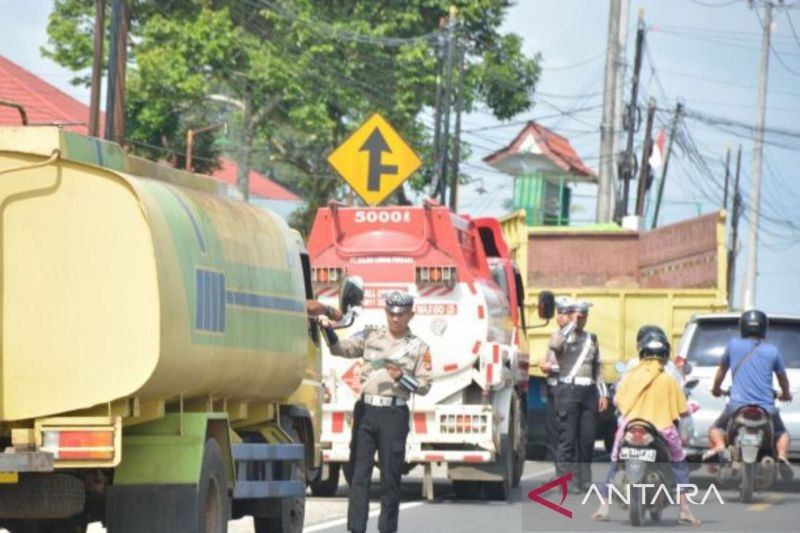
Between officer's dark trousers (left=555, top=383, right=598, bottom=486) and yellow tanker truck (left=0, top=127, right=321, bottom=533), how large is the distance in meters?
8.80

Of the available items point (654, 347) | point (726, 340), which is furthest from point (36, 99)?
point (654, 347)

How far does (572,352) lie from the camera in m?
21.9

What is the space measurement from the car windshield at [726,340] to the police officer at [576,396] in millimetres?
2208

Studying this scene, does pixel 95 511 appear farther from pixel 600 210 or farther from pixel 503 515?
pixel 600 210

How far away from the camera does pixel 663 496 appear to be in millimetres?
17203

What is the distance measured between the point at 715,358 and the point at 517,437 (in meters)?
2.76

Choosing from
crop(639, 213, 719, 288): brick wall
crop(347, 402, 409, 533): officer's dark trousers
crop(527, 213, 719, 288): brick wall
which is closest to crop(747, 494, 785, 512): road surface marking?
crop(347, 402, 409, 533): officer's dark trousers

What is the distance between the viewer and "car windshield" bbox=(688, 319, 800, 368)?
2366 centimetres

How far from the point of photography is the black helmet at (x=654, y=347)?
1727 centimetres

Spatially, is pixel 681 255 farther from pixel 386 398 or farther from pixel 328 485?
pixel 386 398

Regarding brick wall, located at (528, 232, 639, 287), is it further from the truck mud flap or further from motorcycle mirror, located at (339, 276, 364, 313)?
the truck mud flap

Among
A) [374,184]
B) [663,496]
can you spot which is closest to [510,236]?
[374,184]

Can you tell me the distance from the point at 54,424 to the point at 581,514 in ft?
26.9

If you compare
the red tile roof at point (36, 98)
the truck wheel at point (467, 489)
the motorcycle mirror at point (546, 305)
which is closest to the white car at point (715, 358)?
the motorcycle mirror at point (546, 305)
